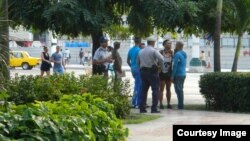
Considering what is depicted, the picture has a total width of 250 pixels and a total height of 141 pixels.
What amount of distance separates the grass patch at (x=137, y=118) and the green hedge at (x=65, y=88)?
0.16m

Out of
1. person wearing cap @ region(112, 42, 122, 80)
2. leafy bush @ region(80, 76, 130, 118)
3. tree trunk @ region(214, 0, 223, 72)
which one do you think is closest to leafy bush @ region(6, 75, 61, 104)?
leafy bush @ region(80, 76, 130, 118)

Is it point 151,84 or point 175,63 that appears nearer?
point 151,84

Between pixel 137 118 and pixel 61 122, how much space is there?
659cm

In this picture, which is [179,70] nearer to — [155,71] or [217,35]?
[155,71]

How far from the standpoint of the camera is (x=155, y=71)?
13930 millimetres

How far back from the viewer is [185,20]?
16.0 m

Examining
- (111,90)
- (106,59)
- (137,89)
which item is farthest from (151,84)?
(106,59)

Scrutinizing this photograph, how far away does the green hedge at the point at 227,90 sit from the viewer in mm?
14008

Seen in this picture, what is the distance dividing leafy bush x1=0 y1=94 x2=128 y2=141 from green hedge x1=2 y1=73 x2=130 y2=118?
368cm

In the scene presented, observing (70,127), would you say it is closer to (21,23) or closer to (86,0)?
(86,0)

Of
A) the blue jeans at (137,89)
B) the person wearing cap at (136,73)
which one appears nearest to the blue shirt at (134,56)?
the person wearing cap at (136,73)

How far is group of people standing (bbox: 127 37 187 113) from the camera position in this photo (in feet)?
45.6

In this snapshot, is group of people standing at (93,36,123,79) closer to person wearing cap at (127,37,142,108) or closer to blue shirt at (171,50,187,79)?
person wearing cap at (127,37,142,108)

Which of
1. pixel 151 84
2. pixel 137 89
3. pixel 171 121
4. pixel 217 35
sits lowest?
pixel 171 121
